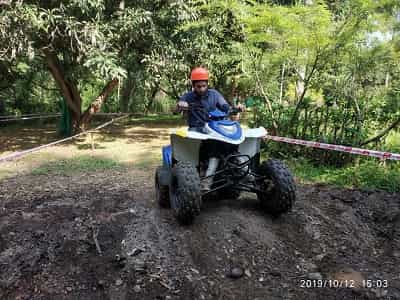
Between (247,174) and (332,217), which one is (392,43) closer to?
(332,217)

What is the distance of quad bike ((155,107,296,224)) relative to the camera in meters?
3.37

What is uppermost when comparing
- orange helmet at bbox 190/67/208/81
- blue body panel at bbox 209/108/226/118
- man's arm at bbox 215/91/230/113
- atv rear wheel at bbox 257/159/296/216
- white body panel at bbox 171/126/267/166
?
orange helmet at bbox 190/67/208/81

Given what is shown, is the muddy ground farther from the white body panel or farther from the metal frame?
the white body panel

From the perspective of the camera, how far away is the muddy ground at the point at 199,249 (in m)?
2.67

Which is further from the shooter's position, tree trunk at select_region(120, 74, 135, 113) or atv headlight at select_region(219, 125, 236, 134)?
tree trunk at select_region(120, 74, 135, 113)

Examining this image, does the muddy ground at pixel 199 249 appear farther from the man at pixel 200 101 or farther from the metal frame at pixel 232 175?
the man at pixel 200 101

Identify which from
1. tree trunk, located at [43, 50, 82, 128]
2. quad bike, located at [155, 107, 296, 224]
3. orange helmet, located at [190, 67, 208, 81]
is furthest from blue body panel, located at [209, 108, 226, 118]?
tree trunk, located at [43, 50, 82, 128]

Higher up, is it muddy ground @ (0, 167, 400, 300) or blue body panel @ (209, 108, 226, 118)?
blue body panel @ (209, 108, 226, 118)

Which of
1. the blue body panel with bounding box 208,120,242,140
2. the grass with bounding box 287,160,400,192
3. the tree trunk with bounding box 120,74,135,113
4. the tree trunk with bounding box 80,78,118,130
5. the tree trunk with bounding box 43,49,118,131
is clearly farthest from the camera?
the tree trunk with bounding box 120,74,135,113

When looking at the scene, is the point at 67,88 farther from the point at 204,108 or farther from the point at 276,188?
the point at 276,188

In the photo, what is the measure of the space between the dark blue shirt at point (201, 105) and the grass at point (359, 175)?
2.16 metres

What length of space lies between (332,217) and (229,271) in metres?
1.61

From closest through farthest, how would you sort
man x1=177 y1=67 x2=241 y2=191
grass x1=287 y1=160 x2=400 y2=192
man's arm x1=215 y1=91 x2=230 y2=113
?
man x1=177 y1=67 x2=241 y2=191
man's arm x1=215 y1=91 x2=230 y2=113
grass x1=287 y1=160 x2=400 y2=192

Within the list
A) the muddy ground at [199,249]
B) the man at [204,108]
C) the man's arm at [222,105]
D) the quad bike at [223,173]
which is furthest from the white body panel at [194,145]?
the muddy ground at [199,249]
